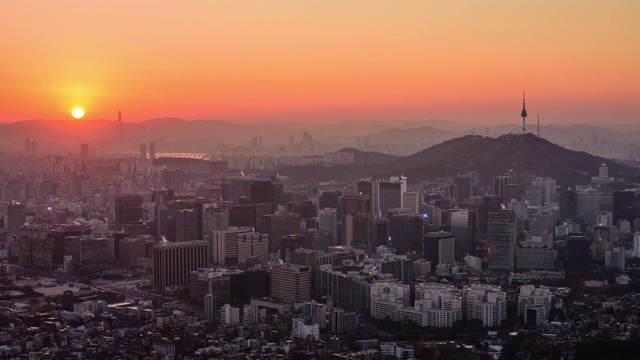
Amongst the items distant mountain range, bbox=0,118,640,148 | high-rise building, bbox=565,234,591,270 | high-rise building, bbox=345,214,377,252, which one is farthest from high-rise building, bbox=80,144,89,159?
high-rise building, bbox=565,234,591,270

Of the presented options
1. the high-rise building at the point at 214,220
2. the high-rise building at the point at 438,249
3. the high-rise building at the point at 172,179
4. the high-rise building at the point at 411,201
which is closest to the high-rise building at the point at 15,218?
the high-rise building at the point at 214,220

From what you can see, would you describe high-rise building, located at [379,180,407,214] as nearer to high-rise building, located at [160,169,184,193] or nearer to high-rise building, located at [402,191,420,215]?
high-rise building, located at [402,191,420,215]

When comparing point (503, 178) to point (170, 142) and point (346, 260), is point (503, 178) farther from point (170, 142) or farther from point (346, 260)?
point (170, 142)

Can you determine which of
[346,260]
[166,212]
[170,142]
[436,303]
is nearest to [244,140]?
[170,142]

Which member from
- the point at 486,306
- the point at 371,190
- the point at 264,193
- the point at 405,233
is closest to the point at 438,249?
the point at 405,233

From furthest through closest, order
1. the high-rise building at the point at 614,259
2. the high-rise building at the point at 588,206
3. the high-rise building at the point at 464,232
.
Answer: the high-rise building at the point at 588,206 → the high-rise building at the point at 464,232 → the high-rise building at the point at 614,259

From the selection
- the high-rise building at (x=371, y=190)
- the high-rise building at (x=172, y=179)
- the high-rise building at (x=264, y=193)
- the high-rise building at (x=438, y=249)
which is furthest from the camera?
the high-rise building at (x=172, y=179)

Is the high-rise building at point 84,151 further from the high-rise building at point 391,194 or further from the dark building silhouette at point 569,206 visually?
the dark building silhouette at point 569,206
